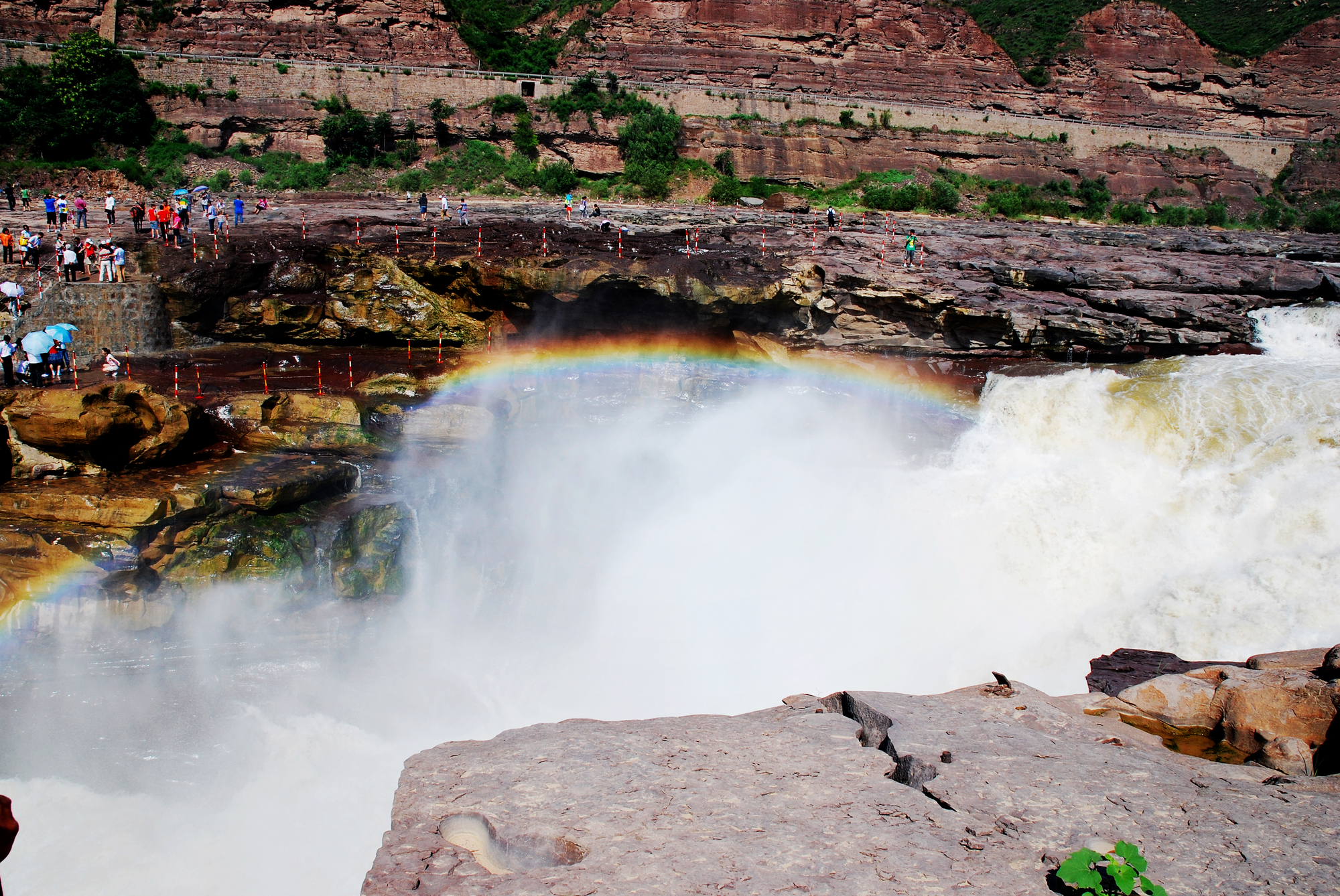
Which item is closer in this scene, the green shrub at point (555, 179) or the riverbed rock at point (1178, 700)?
the riverbed rock at point (1178, 700)

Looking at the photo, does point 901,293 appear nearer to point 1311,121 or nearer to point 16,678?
point 16,678

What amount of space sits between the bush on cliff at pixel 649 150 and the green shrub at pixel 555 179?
96.0 inches

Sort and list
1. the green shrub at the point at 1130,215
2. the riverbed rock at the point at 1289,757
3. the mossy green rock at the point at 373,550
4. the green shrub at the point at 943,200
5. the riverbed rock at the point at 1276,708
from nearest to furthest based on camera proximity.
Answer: the riverbed rock at the point at 1289,757 < the riverbed rock at the point at 1276,708 < the mossy green rock at the point at 373,550 < the green shrub at the point at 943,200 < the green shrub at the point at 1130,215

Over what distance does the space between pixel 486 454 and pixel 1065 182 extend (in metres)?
37.3

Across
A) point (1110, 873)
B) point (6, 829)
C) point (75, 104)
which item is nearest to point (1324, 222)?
point (1110, 873)

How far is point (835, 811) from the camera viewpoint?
5379 millimetres

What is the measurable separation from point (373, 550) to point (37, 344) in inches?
280

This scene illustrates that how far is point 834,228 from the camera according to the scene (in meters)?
27.0

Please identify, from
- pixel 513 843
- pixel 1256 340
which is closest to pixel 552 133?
pixel 1256 340

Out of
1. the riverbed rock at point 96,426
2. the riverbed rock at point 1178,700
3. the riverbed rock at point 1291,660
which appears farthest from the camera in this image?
the riverbed rock at point 96,426

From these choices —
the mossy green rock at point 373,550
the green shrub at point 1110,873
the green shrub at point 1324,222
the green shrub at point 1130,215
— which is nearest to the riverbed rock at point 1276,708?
the green shrub at point 1110,873

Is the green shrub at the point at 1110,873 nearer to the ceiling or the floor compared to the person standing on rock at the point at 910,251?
nearer to the floor

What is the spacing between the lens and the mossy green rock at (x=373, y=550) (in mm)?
13070

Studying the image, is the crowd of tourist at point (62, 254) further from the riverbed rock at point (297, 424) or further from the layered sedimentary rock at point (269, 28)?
the layered sedimentary rock at point (269, 28)
